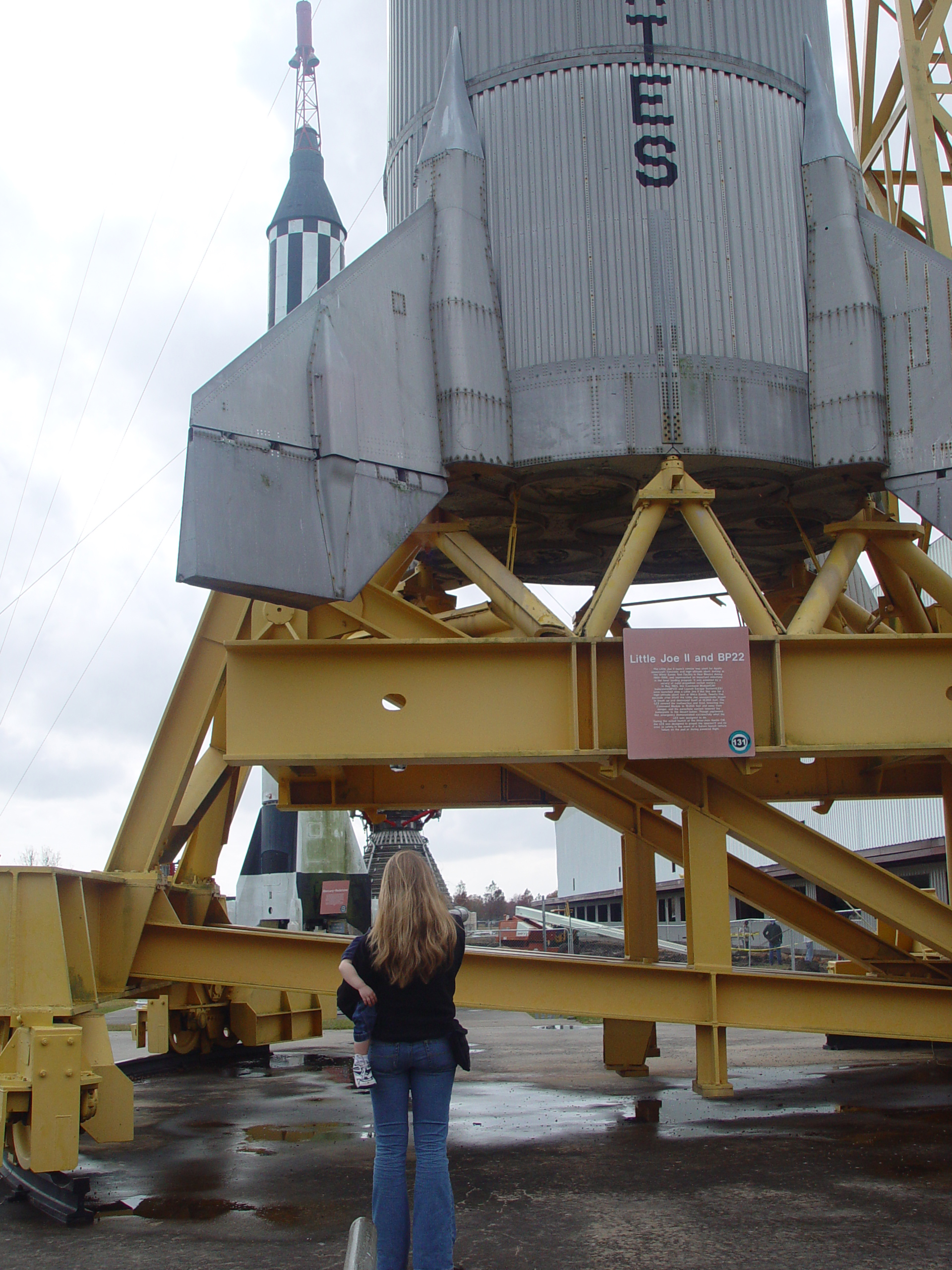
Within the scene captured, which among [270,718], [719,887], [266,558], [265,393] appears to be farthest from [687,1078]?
[265,393]

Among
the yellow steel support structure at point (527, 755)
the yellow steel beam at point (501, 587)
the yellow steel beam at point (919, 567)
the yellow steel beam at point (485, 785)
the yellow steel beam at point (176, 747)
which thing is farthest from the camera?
the yellow steel beam at point (485, 785)

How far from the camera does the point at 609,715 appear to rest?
8.30 metres

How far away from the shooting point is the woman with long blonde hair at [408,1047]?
3.66 m

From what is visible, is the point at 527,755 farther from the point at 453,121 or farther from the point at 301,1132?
the point at 453,121

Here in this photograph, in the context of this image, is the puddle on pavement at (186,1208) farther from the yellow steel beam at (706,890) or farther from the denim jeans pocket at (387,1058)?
the yellow steel beam at (706,890)

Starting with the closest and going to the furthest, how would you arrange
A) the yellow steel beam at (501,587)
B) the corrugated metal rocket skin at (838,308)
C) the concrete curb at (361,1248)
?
the concrete curb at (361,1248) < the yellow steel beam at (501,587) < the corrugated metal rocket skin at (838,308)

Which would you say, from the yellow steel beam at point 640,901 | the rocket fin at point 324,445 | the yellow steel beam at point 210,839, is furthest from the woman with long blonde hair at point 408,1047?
the yellow steel beam at point 210,839

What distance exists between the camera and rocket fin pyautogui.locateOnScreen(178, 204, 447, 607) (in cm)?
814

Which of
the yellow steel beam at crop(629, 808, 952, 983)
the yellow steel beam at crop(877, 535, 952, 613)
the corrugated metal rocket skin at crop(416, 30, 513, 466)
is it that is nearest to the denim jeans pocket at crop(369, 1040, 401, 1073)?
the corrugated metal rocket skin at crop(416, 30, 513, 466)

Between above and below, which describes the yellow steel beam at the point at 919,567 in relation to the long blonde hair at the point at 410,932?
above

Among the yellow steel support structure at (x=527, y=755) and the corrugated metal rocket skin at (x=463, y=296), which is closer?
the yellow steel support structure at (x=527, y=755)

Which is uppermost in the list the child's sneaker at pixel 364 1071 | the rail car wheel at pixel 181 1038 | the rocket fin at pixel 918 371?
the rocket fin at pixel 918 371

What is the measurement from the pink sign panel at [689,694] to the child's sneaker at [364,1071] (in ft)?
14.7

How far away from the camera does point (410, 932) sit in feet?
12.5
